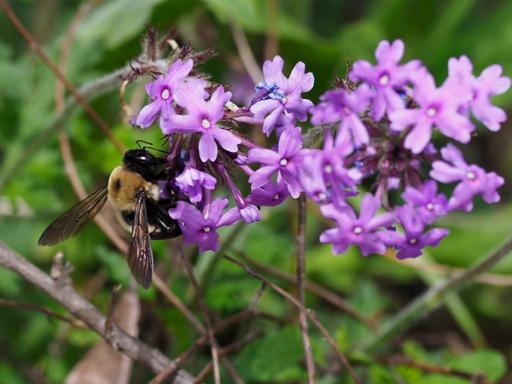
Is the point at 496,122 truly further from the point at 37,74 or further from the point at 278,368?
the point at 37,74

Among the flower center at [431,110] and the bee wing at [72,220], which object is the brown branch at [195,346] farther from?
the flower center at [431,110]

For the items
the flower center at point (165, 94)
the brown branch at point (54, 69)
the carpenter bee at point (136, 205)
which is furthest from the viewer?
the brown branch at point (54, 69)

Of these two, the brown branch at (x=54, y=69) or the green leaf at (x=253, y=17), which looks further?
the green leaf at (x=253, y=17)

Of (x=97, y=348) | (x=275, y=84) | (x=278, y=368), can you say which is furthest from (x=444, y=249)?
(x=275, y=84)

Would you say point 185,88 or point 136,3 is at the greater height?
point 136,3

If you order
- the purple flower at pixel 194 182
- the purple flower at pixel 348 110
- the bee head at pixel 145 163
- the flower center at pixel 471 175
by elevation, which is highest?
the bee head at pixel 145 163

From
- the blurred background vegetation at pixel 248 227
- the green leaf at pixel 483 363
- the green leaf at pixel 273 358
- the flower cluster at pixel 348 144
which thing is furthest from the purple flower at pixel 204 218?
the green leaf at pixel 483 363
